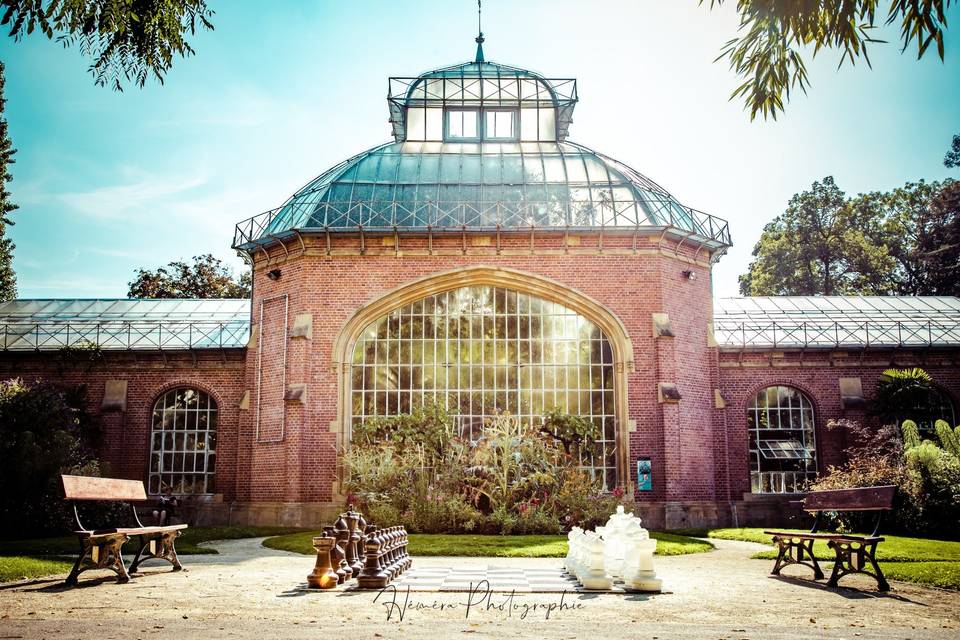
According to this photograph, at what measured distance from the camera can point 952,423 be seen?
24.0 metres

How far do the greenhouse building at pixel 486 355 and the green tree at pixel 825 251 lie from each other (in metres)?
15.7

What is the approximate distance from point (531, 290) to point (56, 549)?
12.3 metres

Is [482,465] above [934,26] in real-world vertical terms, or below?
below

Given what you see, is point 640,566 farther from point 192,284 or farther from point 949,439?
point 192,284

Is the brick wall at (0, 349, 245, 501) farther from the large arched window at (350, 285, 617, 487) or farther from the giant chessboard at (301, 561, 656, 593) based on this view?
the giant chessboard at (301, 561, 656, 593)

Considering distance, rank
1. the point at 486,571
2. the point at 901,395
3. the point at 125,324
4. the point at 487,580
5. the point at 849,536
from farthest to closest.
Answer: the point at 125,324 < the point at 901,395 < the point at 486,571 < the point at 849,536 < the point at 487,580

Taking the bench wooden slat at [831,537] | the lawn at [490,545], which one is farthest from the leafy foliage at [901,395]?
the bench wooden slat at [831,537]

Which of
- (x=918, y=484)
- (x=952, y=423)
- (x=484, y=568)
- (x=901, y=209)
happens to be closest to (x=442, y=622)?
(x=484, y=568)

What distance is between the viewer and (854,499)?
416 inches

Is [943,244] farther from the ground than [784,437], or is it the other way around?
[943,244]

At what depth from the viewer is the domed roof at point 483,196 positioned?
73.8 feet

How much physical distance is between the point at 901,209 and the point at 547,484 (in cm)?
3097

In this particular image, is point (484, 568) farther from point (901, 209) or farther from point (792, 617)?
point (901, 209)

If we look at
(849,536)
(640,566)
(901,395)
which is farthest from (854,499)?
(901,395)
